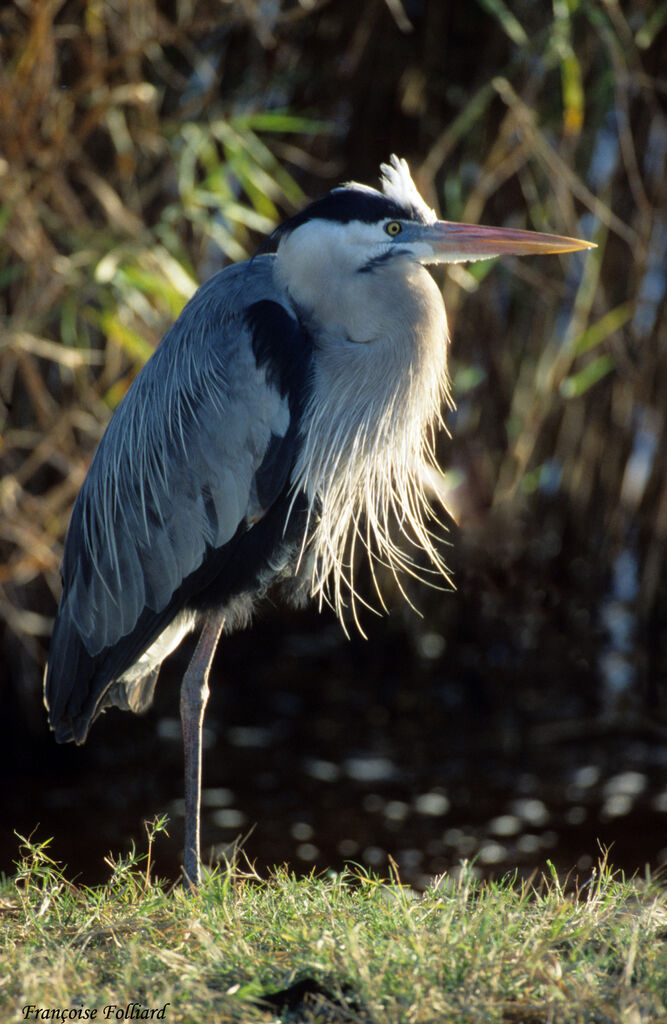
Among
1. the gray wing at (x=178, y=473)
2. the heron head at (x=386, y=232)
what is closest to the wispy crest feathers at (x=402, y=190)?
the heron head at (x=386, y=232)

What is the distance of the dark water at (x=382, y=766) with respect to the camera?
515 centimetres

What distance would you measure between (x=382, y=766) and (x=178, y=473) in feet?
9.03

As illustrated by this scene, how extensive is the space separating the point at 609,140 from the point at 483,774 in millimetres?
3195

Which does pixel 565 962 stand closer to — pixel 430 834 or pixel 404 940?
pixel 404 940

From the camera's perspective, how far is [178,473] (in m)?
3.58

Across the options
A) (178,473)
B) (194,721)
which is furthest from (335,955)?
(178,473)

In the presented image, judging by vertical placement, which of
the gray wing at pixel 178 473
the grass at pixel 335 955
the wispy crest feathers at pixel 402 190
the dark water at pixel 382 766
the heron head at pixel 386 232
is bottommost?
the dark water at pixel 382 766

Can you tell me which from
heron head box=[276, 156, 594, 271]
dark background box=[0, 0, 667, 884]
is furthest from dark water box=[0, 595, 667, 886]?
heron head box=[276, 156, 594, 271]

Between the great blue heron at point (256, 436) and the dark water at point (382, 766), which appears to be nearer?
the great blue heron at point (256, 436)

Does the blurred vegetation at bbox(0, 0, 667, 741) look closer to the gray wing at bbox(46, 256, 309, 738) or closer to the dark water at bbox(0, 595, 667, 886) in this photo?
the dark water at bbox(0, 595, 667, 886)

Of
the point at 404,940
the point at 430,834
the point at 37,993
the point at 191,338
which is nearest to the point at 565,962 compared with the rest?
the point at 404,940

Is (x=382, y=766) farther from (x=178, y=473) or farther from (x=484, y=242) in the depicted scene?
(x=484, y=242)

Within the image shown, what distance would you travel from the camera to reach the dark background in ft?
17.3

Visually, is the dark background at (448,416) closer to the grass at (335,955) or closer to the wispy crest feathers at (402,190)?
the wispy crest feathers at (402,190)
